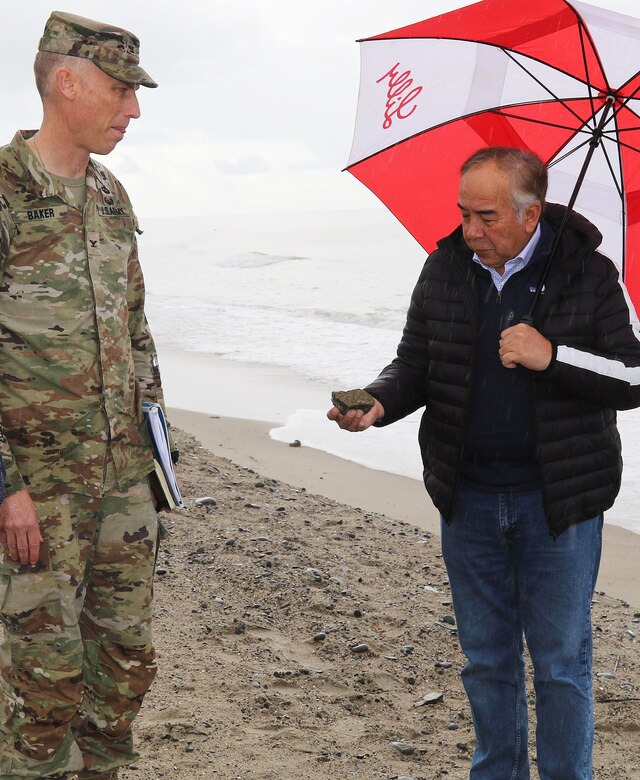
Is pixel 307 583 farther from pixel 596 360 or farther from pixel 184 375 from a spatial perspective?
pixel 184 375

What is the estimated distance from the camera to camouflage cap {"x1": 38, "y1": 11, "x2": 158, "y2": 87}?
288 centimetres

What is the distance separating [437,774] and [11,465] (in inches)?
80.7

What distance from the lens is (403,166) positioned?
3.69 meters

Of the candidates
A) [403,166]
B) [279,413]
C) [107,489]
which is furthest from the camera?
[279,413]

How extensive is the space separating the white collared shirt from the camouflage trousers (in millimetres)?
1304

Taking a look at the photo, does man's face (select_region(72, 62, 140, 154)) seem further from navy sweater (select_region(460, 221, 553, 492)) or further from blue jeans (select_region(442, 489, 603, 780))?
blue jeans (select_region(442, 489, 603, 780))

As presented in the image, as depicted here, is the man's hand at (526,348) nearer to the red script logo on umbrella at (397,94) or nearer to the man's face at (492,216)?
the man's face at (492,216)

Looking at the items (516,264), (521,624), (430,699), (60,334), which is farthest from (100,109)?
(430,699)

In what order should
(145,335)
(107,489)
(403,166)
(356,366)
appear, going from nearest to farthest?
(107,489), (145,335), (403,166), (356,366)

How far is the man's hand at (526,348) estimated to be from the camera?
2.81 m

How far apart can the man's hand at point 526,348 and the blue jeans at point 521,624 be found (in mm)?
451

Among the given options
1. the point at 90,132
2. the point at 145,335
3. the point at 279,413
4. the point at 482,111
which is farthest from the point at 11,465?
the point at 279,413

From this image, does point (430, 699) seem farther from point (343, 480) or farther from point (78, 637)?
point (343, 480)

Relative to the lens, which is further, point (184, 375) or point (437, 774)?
point (184, 375)
